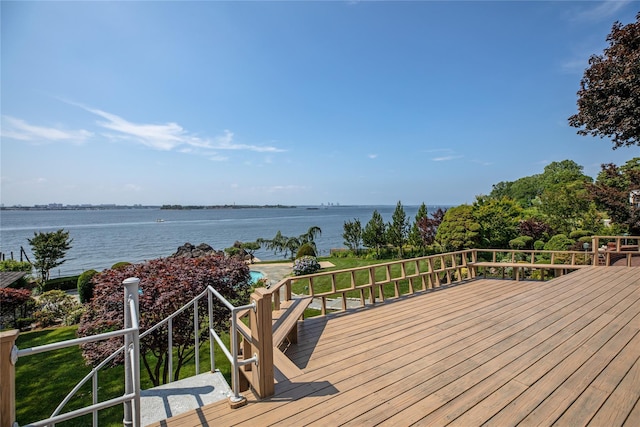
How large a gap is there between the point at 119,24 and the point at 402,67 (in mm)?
9629

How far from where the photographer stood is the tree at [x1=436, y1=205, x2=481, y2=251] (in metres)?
15.6

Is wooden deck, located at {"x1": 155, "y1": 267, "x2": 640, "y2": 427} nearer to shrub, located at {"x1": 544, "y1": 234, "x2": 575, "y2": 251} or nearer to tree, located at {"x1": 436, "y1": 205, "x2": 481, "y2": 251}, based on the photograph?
tree, located at {"x1": 436, "y1": 205, "x2": 481, "y2": 251}

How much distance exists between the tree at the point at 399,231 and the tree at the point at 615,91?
1317 centimetres

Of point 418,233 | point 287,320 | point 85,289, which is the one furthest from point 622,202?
point 85,289

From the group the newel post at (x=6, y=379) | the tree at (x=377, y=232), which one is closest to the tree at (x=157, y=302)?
the newel post at (x=6, y=379)

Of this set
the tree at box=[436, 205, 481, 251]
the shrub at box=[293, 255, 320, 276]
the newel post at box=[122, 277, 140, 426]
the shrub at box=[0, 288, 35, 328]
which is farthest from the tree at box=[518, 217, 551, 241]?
the shrub at box=[0, 288, 35, 328]

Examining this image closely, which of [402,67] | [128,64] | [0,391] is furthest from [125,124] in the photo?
[0,391]

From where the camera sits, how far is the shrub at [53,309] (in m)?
11.9

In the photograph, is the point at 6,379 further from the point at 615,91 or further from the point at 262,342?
the point at 615,91

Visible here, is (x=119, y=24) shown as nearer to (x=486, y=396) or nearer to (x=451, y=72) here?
(x=486, y=396)

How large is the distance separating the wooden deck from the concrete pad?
0.52 meters

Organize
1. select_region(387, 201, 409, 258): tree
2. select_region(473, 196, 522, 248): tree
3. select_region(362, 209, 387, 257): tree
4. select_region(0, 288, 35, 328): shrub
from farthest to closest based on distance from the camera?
select_region(362, 209, 387, 257): tree → select_region(387, 201, 409, 258): tree → select_region(473, 196, 522, 248): tree → select_region(0, 288, 35, 328): shrub

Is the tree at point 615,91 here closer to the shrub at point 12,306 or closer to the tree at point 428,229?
the tree at point 428,229

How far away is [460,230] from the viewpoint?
1587cm
